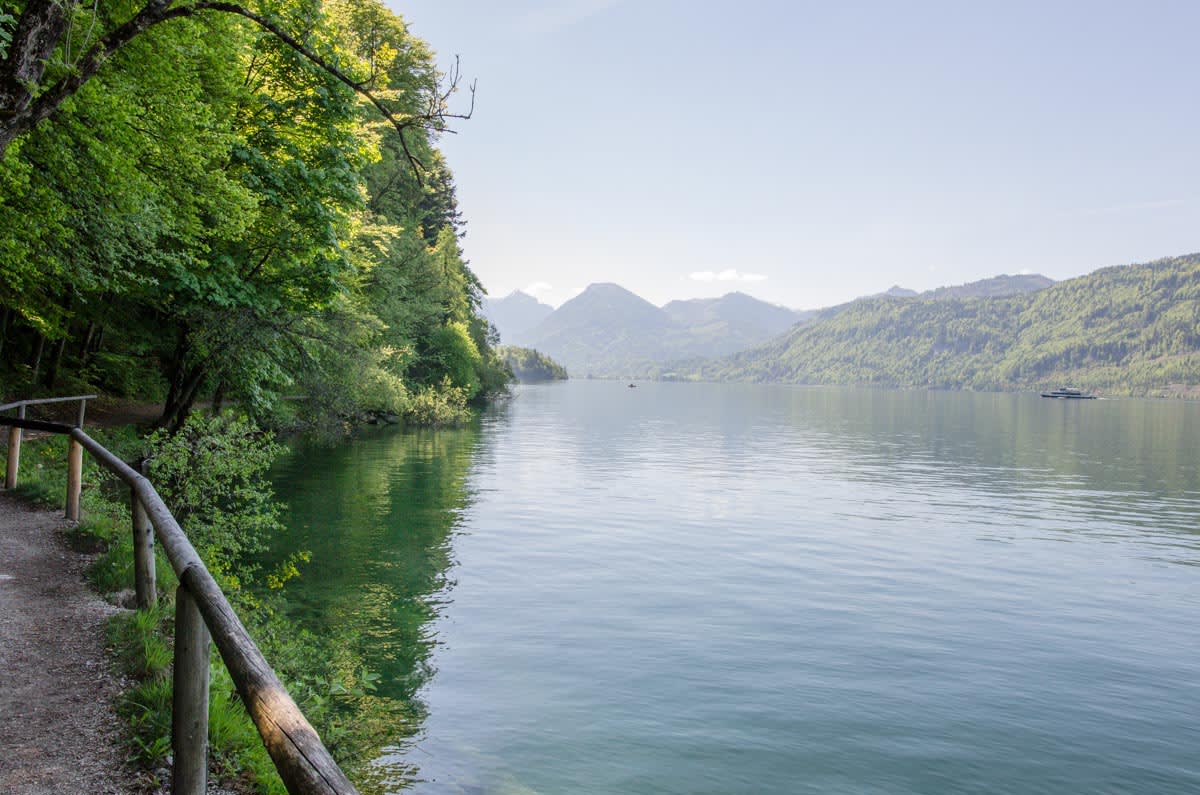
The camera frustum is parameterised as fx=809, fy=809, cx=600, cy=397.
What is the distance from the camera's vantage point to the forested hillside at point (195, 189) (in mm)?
12477

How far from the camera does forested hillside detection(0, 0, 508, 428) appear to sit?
40.9 ft

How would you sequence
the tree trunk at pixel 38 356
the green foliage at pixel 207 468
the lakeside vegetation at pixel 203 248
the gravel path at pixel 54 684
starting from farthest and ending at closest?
the tree trunk at pixel 38 356
the green foliage at pixel 207 468
the lakeside vegetation at pixel 203 248
the gravel path at pixel 54 684

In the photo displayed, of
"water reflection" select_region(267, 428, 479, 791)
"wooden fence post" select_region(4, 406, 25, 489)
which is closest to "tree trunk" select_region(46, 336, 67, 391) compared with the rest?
"water reflection" select_region(267, 428, 479, 791)

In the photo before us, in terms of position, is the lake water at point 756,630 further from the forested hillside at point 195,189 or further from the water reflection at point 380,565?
the forested hillside at point 195,189

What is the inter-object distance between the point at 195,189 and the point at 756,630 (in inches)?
571

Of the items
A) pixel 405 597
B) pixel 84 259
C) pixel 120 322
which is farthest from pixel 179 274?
pixel 120 322

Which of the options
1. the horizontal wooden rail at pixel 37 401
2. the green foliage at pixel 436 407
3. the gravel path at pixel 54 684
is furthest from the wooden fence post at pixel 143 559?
the green foliage at pixel 436 407

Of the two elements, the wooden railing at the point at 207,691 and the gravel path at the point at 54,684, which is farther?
the gravel path at the point at 54,684

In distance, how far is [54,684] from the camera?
6.66 meters

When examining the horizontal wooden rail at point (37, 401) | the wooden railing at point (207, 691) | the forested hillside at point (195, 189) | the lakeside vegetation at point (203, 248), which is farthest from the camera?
the horizontal wooden rail at point (37, 401)

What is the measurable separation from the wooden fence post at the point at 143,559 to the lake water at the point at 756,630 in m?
3.40

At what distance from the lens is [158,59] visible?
49.4 feet

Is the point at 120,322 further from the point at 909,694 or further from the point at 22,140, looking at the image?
the point at 909,694

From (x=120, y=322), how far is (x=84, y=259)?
1753cm
